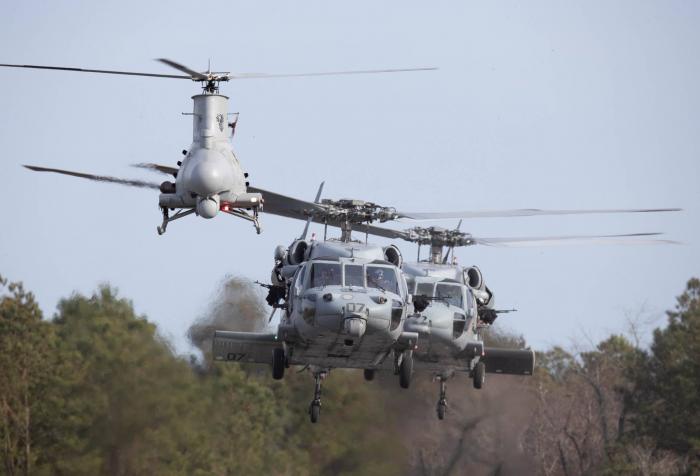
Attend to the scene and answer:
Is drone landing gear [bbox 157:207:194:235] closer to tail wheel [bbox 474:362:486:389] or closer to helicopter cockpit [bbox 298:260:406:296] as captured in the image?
helicopter cockpit [bbox 298:260:406:296]

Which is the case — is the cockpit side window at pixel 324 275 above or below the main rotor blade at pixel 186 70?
below

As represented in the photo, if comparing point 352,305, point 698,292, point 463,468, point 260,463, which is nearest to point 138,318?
point 260,463

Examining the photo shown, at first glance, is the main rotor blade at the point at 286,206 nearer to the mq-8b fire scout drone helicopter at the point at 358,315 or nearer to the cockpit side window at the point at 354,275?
the mq-8b fire scout drone helicopter at the point at 358,315

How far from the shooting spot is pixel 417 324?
30.5 metres

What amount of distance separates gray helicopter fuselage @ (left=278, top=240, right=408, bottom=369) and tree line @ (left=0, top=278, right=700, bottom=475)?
1096cm

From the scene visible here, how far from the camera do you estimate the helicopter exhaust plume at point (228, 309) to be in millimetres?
41719

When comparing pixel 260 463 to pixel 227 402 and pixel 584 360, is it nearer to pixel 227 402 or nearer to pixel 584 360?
pixel 227 402

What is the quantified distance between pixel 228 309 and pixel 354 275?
47.7 feet

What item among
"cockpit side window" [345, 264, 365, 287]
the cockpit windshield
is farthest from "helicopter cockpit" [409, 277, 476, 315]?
"cockpit side window" [345, 264, 365, 287]

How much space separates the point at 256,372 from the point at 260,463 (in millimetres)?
4917

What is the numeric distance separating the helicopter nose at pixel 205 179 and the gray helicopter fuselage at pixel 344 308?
360cm

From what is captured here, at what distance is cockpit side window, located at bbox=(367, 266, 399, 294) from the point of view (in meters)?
28.0

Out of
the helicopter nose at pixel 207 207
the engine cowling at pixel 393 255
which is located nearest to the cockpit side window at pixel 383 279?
the engine cowling at pixel 393 255

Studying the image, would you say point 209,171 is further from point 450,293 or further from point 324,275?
point 450,293
